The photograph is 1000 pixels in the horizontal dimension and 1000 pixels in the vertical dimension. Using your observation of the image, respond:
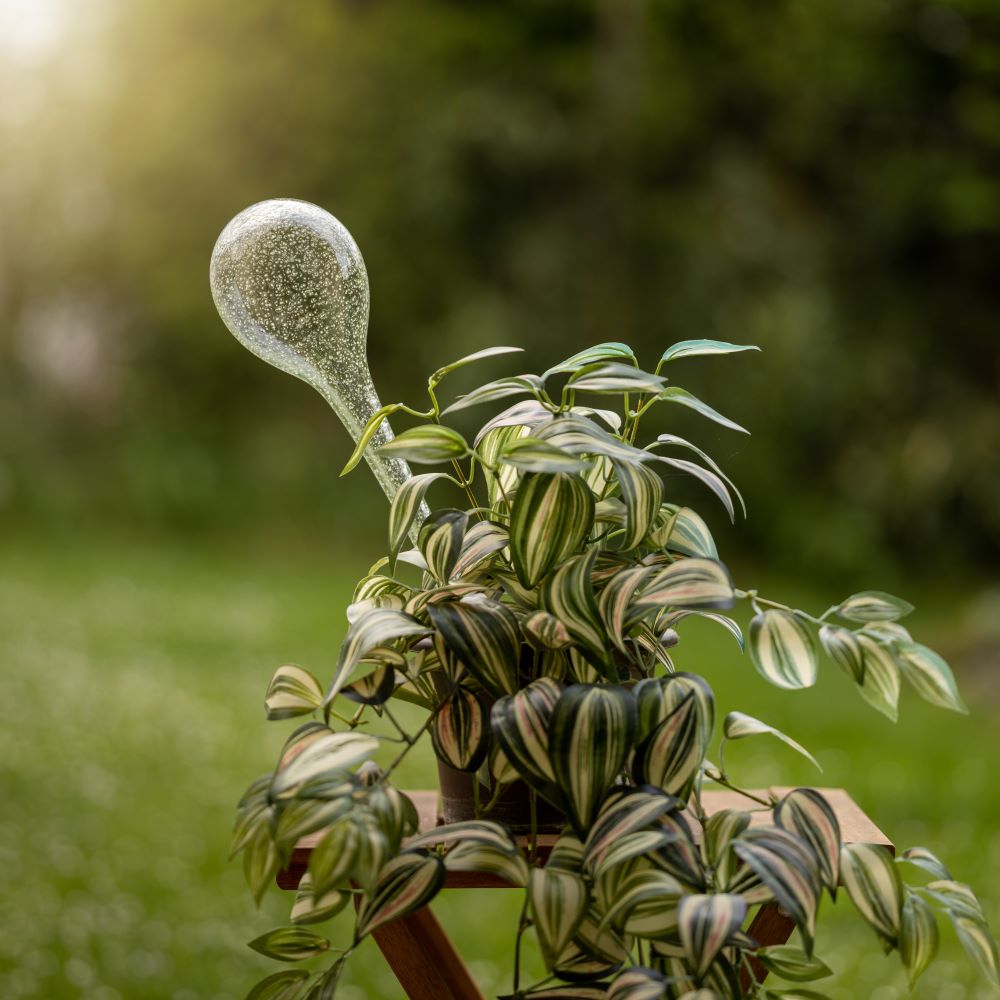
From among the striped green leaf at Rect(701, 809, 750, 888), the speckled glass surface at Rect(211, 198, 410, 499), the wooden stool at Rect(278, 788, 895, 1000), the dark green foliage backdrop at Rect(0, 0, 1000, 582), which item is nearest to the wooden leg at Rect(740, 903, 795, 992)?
the wooden stool at Rect(278, 788, 895, 1000)

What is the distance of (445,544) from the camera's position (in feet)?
3.52

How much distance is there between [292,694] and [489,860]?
0.22 meters

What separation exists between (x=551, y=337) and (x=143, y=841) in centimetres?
447

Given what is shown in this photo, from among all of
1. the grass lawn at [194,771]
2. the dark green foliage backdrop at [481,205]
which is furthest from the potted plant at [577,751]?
the dark green foliage backdrop at [481,205]

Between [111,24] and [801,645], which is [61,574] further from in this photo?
[801,645]

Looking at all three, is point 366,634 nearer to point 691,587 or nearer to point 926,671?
point 691,587

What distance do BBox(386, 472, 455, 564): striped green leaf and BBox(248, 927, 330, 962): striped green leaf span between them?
0.32 meters

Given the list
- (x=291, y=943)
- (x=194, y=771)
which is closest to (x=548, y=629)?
(x=291, y=943)

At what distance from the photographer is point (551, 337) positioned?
6.90 meters

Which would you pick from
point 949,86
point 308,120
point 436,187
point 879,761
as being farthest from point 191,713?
point 949,86

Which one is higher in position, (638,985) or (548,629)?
(548,629)

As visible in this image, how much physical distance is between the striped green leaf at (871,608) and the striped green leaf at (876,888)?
184 millimetres

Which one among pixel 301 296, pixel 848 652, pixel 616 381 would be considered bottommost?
pixel 848 652

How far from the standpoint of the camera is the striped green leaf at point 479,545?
1.06 metres
